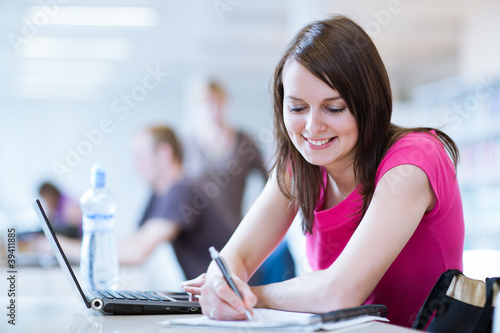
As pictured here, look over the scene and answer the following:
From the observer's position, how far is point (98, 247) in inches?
59.9

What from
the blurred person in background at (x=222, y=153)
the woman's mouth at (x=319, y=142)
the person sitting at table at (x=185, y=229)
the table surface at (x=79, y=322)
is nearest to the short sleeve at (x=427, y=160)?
the woman's mouth at (x=319, y=142)

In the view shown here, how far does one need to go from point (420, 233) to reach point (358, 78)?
346 mm

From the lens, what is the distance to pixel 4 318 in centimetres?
116

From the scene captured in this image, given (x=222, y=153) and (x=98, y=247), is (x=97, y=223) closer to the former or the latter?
(x=98, y=247)

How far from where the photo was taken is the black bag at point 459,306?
0.91 metres

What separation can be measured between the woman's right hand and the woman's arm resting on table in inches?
5.9

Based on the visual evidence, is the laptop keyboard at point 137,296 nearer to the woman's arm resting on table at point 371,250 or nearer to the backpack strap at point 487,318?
the woman's arm resting on table at point 371,250

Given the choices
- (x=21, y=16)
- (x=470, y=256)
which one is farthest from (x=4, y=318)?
(x=21, y=16)

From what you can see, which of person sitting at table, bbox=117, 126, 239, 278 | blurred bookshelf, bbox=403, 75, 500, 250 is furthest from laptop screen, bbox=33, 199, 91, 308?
blurred bookshelf, bbox=403, 75, 500, 250

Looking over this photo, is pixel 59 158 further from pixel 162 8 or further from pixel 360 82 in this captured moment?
pixel 360 82

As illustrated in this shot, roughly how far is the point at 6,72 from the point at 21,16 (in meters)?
2.83

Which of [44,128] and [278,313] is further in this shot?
[44,128]

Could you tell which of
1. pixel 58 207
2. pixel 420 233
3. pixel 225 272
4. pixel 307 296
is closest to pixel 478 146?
pixel 58 207

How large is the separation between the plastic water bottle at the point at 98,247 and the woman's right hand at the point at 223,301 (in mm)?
550
